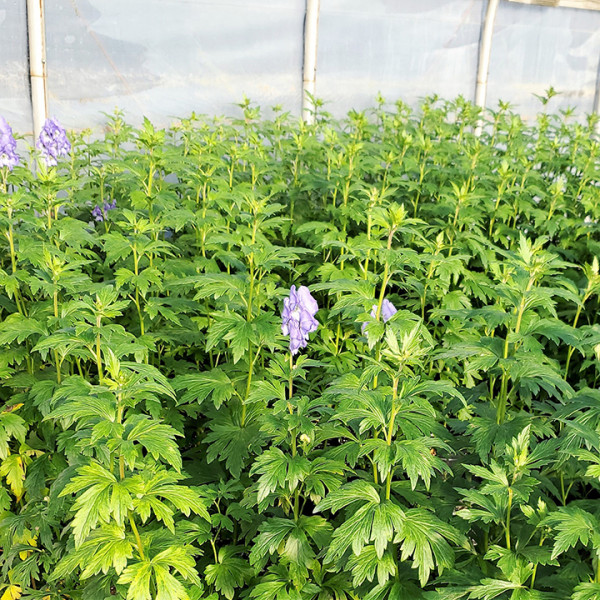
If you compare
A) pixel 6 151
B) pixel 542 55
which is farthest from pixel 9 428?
pixel 542 55

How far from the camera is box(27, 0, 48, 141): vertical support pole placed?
649cm

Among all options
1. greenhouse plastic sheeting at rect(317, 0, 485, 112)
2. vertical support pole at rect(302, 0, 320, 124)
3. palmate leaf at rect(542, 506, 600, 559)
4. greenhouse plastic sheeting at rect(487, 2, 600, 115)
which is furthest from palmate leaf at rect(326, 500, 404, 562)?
greenhouse plastic sheeting at rect(487, 2, 600, 115)

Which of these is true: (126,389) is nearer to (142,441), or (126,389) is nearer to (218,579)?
(142,441)

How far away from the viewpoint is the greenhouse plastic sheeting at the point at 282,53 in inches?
273

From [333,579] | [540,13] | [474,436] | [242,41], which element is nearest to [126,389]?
[333,579]

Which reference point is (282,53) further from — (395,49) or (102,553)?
(102,553)

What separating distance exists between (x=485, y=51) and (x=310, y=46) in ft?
10.3

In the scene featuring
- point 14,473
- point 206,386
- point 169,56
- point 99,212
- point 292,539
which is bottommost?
point 14,473

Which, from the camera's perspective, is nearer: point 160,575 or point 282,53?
point 160,575

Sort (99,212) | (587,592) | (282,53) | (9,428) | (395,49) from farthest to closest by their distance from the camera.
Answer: (395,49) → (282,53) → (99,212) → (9,428) → (587,592)

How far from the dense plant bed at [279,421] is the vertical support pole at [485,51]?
6144mm

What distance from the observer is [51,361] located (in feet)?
10.2

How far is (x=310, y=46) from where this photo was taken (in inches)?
320

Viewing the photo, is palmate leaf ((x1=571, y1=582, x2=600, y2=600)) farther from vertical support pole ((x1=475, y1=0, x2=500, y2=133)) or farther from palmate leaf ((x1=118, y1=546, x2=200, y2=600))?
vertical support pole ((x1=475, y1=0, x2=500, y2=133))
